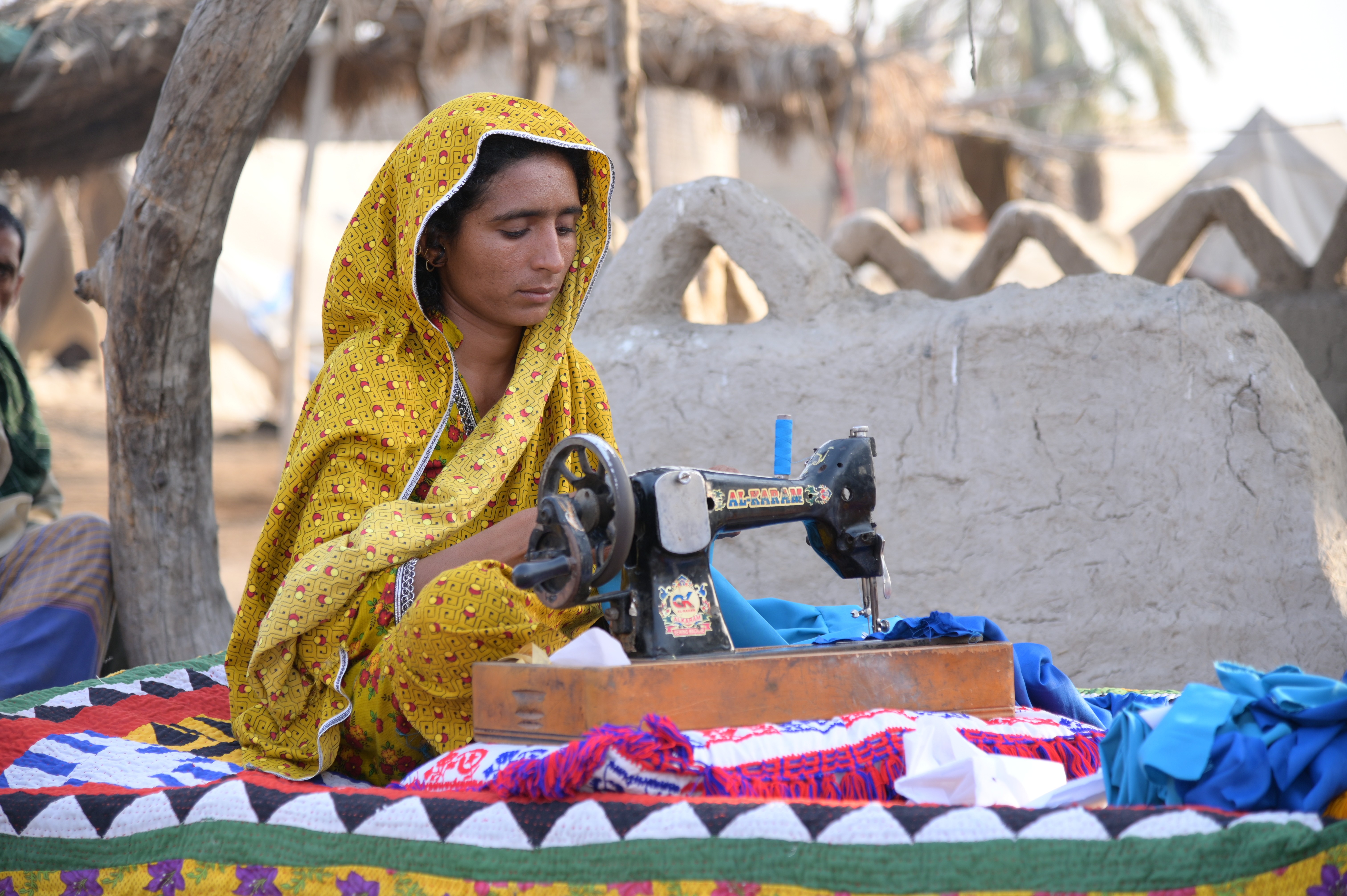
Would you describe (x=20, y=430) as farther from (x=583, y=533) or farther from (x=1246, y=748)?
(x=1246, y=748)

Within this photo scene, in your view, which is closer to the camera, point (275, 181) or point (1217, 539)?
point (1217, 539)

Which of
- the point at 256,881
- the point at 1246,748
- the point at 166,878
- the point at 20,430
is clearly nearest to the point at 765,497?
the point at 1246,748

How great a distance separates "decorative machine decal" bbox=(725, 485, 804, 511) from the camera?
6.19ft

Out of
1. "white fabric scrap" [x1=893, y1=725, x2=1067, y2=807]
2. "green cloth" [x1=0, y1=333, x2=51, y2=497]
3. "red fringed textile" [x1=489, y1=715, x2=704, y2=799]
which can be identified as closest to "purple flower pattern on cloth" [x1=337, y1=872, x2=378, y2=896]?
"red fringed textile" [x1=489, y1=715, x2=704, y2=799]

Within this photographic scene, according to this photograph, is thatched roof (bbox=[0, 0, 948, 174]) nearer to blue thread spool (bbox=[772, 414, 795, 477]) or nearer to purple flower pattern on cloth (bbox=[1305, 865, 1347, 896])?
blue thread spool (bbox=[772, 414, 795, 477])

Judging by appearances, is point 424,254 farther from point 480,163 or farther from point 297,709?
point 297,709

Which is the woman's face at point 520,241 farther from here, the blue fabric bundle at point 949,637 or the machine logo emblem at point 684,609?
the machine logo emblem at point 684,609

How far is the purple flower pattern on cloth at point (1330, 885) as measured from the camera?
4.05 ft

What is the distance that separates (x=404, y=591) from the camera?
6.30 feet

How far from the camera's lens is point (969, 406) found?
3.46 meters

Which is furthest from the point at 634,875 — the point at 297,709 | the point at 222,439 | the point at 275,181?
the point at 275,181

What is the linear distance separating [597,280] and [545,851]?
107 inches

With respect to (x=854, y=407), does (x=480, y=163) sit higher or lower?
higher

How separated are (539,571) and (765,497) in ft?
1.48
